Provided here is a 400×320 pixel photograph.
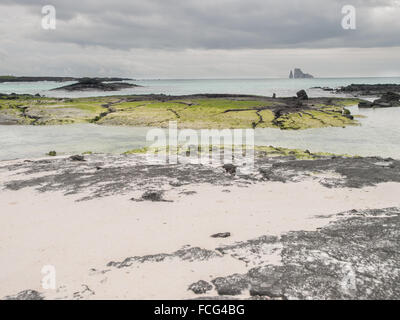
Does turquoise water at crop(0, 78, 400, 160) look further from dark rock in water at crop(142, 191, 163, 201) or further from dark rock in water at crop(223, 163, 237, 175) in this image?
dark rock in water at crop(142, 191, 163, 201)

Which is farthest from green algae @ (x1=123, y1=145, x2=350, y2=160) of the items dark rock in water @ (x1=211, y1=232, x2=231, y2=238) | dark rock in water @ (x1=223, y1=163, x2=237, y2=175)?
dark rock in water @ (x1=211, y1=232, x2=231, y2=238)

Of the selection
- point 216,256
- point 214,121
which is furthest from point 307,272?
point 214,121

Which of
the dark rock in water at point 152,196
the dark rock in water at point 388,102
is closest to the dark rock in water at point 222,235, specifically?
the dark rock in water at point 152,196

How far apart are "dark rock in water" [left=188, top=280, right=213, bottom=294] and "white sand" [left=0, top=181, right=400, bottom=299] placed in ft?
0.65

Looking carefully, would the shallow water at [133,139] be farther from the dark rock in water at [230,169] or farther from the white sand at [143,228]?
the white sand at [143,228]

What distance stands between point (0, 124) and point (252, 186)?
55.8 m

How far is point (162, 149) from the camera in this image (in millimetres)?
33656

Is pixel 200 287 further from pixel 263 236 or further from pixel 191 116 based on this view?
pixel 191 116

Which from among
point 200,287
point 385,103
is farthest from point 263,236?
point 385,103

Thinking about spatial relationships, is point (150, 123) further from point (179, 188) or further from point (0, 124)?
point (179, 188)

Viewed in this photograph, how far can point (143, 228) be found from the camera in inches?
531

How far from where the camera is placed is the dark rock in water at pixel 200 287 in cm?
870

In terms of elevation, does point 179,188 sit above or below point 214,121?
below

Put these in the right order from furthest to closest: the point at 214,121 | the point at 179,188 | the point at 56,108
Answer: the point at 56,108 → the point at 214,121 → the point at 179,188
